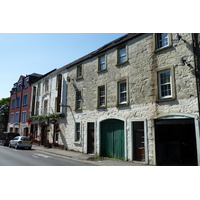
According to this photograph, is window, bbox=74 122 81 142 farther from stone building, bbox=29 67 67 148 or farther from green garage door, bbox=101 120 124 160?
green garage door, bbox=101 120 124 160

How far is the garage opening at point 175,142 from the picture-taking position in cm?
971

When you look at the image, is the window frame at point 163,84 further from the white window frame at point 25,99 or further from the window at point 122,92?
the white window frame at point 25,99

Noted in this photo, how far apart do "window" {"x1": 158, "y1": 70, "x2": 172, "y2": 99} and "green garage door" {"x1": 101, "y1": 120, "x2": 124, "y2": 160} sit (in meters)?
3.80

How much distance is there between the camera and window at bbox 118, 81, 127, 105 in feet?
43.6

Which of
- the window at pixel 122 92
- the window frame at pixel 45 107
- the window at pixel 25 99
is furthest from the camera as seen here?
the window at pixel 25 99

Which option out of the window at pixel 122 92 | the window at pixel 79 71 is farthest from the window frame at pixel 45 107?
the window at pixel 122 92

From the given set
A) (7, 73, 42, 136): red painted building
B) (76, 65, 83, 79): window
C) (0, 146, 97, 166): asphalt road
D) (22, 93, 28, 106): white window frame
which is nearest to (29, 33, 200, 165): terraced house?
(76, 65, 83, 79): window

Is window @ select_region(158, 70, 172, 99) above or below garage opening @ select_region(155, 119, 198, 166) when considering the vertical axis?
above

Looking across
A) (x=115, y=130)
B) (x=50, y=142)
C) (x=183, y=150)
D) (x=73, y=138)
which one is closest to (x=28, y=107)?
(x=50, y=142)

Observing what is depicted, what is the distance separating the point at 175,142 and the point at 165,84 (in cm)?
361

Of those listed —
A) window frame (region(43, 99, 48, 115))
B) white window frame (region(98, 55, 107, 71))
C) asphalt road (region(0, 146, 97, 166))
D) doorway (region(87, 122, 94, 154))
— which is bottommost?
asphalt road (region(0, 146, 97, 166))

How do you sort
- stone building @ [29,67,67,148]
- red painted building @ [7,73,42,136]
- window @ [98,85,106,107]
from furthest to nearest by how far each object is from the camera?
1. red painted building @ [7,73,42,136]
2. stone building @ [29,67,67,148]
3. window @ [98,85,106,107]

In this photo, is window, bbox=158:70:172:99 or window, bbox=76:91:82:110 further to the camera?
window, bbox=76:91:82:110

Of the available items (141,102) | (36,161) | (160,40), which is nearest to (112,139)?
(141,102)
